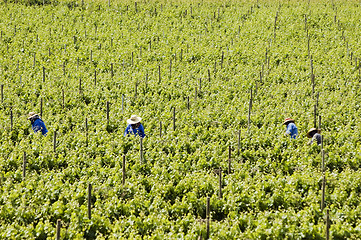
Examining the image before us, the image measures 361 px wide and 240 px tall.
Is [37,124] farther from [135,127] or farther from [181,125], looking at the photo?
[181,125]

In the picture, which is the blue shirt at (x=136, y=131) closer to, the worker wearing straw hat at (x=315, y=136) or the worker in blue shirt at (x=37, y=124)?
the worker in blue shirt at (x=37, y=124)

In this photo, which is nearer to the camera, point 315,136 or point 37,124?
point 315,136

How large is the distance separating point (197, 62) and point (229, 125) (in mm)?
6890

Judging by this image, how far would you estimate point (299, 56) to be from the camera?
18859mm

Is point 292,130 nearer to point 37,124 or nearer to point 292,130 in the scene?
point 292,130

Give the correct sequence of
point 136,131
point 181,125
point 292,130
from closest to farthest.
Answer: point 292,130, point 136,131, point 181,125

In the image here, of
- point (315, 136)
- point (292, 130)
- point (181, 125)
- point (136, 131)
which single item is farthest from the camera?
point (181, 125)

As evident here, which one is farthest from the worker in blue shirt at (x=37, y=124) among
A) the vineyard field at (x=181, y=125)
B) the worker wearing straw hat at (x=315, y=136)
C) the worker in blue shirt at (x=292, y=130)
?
the worker wearing straw hat at (x=315, y=136)

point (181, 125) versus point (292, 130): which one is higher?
point (292, 130)

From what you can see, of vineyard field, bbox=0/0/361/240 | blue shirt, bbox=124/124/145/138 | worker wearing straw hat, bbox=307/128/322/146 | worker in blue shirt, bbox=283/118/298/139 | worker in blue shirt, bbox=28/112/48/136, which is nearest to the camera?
vineyard field, bbox=0/0/361/240

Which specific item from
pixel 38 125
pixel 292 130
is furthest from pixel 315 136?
pixel 38 125

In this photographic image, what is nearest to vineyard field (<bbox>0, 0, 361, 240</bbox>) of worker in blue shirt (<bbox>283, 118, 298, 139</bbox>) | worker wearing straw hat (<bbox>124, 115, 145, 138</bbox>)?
worker in blue shirt (<bbox>283, 118, 298, 139</bbox>)

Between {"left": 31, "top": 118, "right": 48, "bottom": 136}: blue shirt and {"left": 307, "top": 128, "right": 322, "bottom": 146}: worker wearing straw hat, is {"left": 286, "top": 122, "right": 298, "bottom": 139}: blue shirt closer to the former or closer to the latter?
{"left": 307, "top": 128, "right": 322, "bottom": 146}: worker wearing straw hat

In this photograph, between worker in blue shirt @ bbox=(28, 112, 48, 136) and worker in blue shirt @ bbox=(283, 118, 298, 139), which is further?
worker in blue shirt @ bbox=(28, 112, 48, 136)
